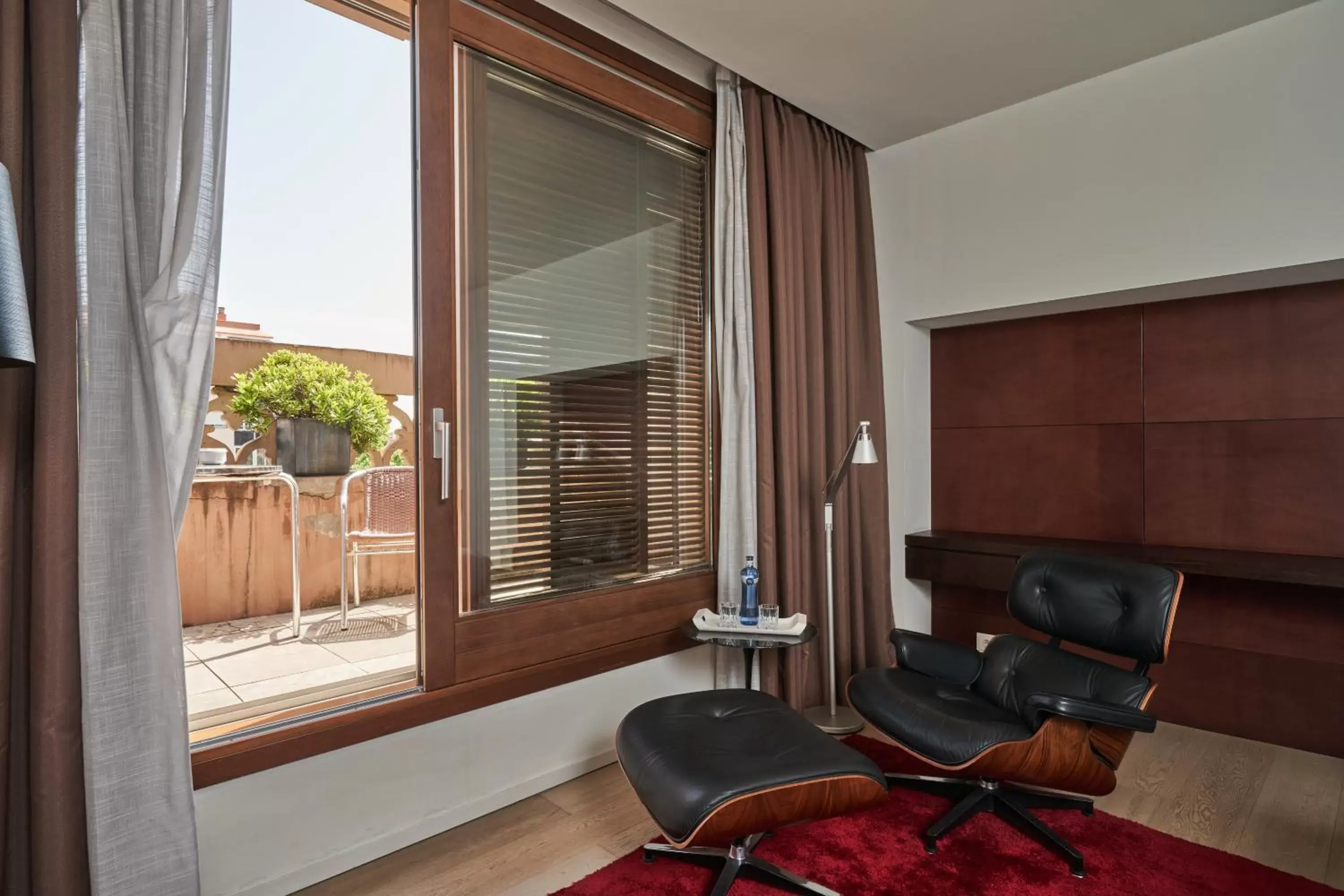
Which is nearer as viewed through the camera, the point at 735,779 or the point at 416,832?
the point at 735,779

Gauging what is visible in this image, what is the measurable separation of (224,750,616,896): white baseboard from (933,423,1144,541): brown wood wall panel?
7.46 ft

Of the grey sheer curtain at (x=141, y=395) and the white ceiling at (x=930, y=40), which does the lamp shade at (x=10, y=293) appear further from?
the white ceiling at (x=930, y=40)

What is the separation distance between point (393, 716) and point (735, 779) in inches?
40.5

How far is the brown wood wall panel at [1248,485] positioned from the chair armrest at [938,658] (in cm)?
129

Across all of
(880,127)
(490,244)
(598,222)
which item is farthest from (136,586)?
(880,127)

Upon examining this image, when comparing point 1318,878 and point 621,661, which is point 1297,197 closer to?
point 1318,878

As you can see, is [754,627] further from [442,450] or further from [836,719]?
[442,450]

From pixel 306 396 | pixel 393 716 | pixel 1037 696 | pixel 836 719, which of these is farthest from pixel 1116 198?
pixel 306 396

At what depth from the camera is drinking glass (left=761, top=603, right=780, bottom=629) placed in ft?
8.91

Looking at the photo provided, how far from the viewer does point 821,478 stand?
3.28 metres

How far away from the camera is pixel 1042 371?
3.57 m

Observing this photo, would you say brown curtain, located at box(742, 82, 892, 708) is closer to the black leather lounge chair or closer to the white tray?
the white tray

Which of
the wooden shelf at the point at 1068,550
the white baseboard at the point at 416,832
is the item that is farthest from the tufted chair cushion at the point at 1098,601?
the white baseboard at the point at 416,832

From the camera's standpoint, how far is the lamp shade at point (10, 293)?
115cm
